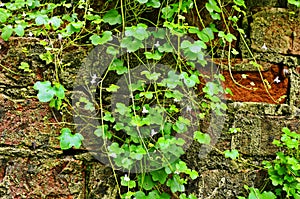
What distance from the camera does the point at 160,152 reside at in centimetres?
120

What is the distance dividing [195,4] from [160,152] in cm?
50

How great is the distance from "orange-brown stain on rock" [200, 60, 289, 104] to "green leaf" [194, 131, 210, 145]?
6.6 inches

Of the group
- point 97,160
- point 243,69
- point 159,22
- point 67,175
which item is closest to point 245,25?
point 243,69

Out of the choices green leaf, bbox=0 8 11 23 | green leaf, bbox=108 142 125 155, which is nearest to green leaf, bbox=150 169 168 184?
green leaf, bbox=108 142 125 155

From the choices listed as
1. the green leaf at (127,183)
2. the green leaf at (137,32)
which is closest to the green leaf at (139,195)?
the green leaf at (127,183)

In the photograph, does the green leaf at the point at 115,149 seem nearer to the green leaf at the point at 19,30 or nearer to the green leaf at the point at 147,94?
the green leaf at the point at 147,94

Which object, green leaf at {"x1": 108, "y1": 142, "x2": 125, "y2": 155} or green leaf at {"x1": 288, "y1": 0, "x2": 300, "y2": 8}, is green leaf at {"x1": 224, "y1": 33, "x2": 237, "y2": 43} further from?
green leaf at {"x1": 108, "y1": 142, "x2": 125, "y2": 155}

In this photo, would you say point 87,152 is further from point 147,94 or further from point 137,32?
point 137,32

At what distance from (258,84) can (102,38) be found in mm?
571

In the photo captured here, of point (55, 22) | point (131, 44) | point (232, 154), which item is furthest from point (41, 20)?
point (232, 154)

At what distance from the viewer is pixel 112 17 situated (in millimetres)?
1221

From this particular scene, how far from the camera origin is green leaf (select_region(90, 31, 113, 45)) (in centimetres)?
115

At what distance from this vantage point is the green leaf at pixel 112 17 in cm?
121

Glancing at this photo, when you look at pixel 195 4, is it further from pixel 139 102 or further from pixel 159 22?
pixel 139 102
